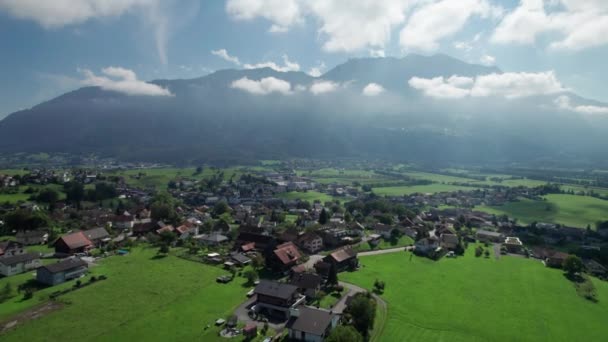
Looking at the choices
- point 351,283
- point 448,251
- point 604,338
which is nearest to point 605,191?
point 448,251

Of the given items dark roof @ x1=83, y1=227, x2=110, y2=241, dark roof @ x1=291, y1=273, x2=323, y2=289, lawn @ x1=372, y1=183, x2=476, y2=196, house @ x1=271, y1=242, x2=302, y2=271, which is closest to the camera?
dark roof @ x1=291, y1=273, x2=323, y2=289

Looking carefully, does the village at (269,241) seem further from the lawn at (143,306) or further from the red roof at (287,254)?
the lawn at (143,306)

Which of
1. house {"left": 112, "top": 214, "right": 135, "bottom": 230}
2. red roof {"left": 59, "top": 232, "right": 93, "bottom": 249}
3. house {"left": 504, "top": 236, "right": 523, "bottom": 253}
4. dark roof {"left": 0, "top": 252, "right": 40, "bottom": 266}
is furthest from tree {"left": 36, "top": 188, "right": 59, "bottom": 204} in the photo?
house {"left": 504, "top": 236, "right": 523, "bottom": 253}

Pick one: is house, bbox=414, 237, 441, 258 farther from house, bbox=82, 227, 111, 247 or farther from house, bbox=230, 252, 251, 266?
house, bbox=82, 227, 111, 247

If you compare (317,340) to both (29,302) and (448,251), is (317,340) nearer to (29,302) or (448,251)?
(29,302)

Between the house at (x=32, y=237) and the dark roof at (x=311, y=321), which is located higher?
the dark roof at (x=311, y=321)

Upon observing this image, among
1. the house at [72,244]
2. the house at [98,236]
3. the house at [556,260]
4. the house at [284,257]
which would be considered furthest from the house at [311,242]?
the house at [556,260]
